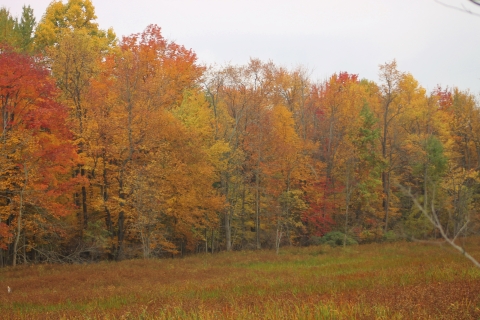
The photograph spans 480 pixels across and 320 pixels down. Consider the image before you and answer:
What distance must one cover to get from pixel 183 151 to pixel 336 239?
1394 centimetres

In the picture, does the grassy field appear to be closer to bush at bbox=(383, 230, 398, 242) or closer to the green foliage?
bush at bbox=(383, 230, 398, 242)

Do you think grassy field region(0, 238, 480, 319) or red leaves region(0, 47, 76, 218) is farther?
red leaves region(0, 47, 76, 218)

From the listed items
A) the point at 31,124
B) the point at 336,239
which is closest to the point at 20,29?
the point at 31,124

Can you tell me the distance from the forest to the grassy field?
13.8ft

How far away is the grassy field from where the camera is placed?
7.07 metres

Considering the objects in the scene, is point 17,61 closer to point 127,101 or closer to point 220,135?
point 127,101

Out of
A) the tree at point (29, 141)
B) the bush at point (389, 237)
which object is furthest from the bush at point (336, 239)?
the tree at point (29, 141)

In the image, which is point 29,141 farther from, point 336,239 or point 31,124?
point 336,239

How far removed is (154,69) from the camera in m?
35.6

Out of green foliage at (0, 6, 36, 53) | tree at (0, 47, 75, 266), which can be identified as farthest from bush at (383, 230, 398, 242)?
green foliage at (0, 6, 36, 53)

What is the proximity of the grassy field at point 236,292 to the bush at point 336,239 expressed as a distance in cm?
881

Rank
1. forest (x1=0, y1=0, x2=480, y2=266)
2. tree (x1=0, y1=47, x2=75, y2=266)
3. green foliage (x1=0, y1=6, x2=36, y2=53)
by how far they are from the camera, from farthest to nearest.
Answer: green foliage (x1=0, y1=6, x2=36, y2=53)
forest (x1=0, y1=0, x2=480, y2=266)
tree (x1=0, y1=47, x2=75, y2=266)

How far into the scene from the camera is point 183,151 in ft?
93.1

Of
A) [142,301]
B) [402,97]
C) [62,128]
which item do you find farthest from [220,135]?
[142,301]
